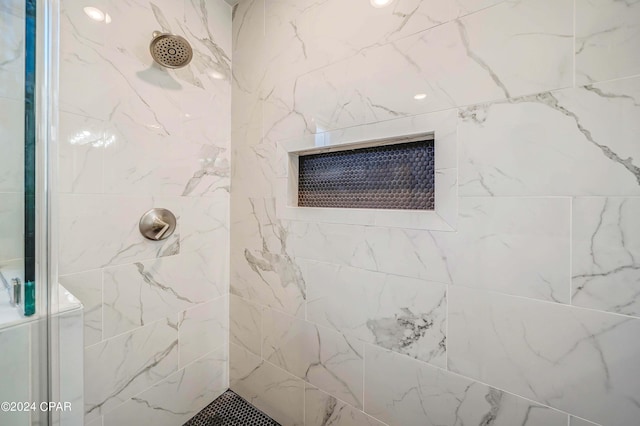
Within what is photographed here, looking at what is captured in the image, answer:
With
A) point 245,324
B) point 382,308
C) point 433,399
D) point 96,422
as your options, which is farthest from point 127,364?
point 433,399

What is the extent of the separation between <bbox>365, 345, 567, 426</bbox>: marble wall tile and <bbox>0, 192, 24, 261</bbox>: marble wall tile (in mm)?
1034

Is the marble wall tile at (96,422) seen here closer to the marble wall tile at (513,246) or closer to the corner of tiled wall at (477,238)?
the corner of tiled wall at (477,238)

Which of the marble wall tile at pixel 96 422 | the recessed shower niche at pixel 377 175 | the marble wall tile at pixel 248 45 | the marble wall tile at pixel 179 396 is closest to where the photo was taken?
the recessed shower niche at pixel 377 175

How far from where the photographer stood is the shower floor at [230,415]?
1229 mm

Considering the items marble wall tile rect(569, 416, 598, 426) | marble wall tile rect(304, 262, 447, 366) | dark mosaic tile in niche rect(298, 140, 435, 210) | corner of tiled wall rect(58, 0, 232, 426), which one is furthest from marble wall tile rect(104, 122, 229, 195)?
marble wall tile rect(569, 416, 598, 426)

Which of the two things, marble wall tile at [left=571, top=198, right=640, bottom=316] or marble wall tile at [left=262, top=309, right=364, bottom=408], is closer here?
marble wall tile at [left=571, top=198, right=640, bottom=316]

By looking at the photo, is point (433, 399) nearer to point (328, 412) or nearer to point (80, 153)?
point (328, 412)

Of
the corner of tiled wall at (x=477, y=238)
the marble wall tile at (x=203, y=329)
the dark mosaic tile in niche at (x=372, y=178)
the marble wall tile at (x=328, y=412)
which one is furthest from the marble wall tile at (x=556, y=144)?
the marble wall tile at (x=203, y=329)

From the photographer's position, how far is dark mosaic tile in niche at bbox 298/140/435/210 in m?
0.91

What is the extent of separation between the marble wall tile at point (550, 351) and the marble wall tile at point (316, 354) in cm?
37

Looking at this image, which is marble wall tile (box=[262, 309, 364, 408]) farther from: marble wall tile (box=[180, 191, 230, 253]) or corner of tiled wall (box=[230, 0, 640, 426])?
marble wall tile (box=[180, 191, 230, 253])

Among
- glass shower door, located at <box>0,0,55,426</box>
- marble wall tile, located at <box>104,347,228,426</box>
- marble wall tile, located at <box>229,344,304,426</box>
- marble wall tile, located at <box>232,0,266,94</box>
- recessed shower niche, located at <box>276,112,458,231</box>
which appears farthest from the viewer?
marble wall tile, located at <box>232,0,266,94</box>

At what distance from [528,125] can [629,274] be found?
41 cm

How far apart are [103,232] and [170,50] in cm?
72
